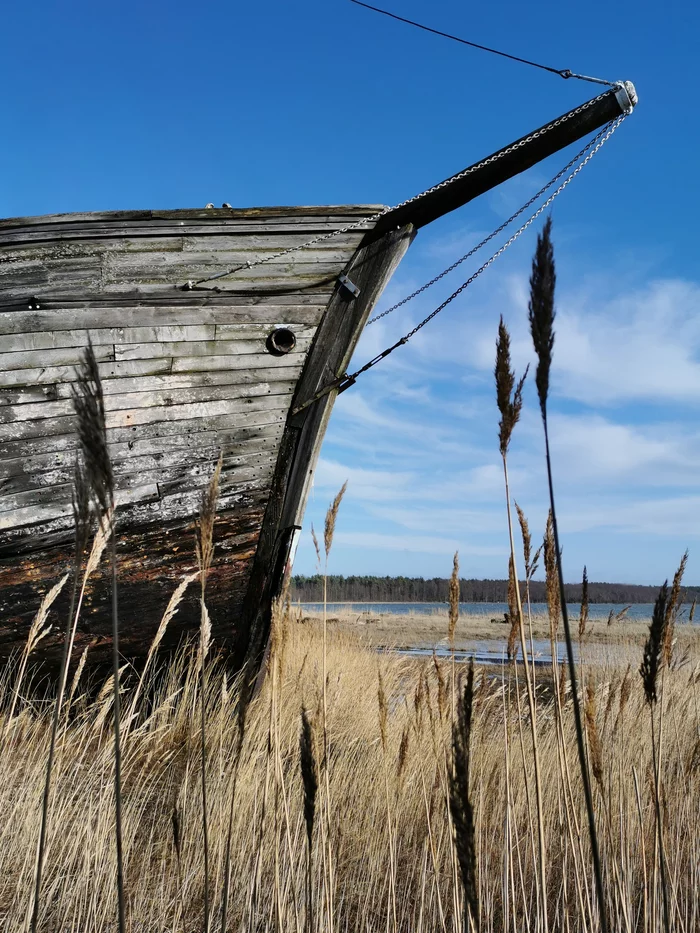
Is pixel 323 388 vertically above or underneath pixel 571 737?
above

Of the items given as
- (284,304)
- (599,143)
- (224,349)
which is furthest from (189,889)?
(599,143)

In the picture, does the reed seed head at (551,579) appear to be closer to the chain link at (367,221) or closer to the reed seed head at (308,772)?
the reed seed head at (308,772)

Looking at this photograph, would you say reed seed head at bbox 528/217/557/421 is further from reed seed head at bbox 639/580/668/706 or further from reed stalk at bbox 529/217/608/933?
reed seed head at bbox 639/580/668/706

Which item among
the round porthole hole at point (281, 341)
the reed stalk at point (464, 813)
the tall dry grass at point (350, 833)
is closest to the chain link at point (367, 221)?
the round porthole hole at point (281, 341)

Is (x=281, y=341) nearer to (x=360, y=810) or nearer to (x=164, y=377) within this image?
(x=164, y=377)

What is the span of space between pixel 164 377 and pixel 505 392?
324 cm

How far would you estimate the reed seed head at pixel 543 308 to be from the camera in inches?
35.2

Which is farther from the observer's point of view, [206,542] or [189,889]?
[189,889]

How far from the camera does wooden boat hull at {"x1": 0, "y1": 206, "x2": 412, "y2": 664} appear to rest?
403 cm

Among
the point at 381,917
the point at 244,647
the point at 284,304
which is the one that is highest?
the point at 284,304

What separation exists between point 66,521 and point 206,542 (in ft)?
10.6

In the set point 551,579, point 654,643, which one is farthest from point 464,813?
point 551,579

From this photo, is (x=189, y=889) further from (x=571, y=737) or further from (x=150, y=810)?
(x=571, y=737)

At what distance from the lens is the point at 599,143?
12.9 feet
